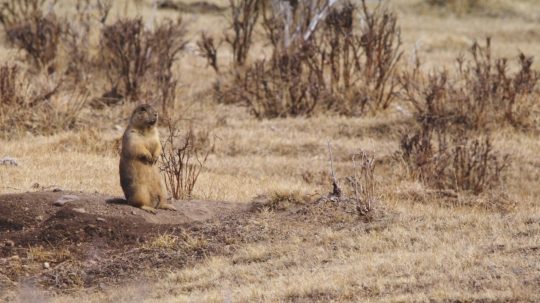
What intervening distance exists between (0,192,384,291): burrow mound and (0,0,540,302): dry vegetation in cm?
3

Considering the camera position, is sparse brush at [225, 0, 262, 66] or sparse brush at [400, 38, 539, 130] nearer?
sparse brush at [400, 38, 539, 130]

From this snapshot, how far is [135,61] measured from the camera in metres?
16.5

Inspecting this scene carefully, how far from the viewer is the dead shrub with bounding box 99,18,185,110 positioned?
16.2 meters

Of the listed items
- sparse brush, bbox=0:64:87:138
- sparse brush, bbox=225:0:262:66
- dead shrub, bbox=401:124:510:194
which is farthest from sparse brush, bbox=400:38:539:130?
sparse brush, bbox=0:64:87:138

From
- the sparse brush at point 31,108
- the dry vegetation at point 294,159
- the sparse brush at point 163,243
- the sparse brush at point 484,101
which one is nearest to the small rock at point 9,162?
the dry vegetation at point 294,159

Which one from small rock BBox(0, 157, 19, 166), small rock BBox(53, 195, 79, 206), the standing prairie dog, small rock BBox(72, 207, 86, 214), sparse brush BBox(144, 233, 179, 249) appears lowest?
sparse brush BBox(144, 233, 179, 249)

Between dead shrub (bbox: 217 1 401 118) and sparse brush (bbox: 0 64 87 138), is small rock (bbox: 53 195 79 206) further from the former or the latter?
dead shrub (bbox: 217 1 401 118)

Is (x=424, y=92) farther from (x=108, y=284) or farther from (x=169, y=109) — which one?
(x=108, y=284)

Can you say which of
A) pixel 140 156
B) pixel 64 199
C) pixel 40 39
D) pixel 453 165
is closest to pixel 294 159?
pixel 453 165

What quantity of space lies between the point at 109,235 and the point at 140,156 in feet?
2.18

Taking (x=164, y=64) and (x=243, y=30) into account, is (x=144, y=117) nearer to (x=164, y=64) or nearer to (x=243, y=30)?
(x=164, y=64)

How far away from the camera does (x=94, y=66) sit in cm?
1812

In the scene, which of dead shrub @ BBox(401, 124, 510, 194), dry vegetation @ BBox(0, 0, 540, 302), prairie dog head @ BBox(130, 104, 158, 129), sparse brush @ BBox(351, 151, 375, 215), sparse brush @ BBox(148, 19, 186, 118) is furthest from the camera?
sparse brush @ BBox(148, 19, 186, 118)

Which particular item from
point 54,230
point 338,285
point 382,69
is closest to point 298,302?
point 338,285
